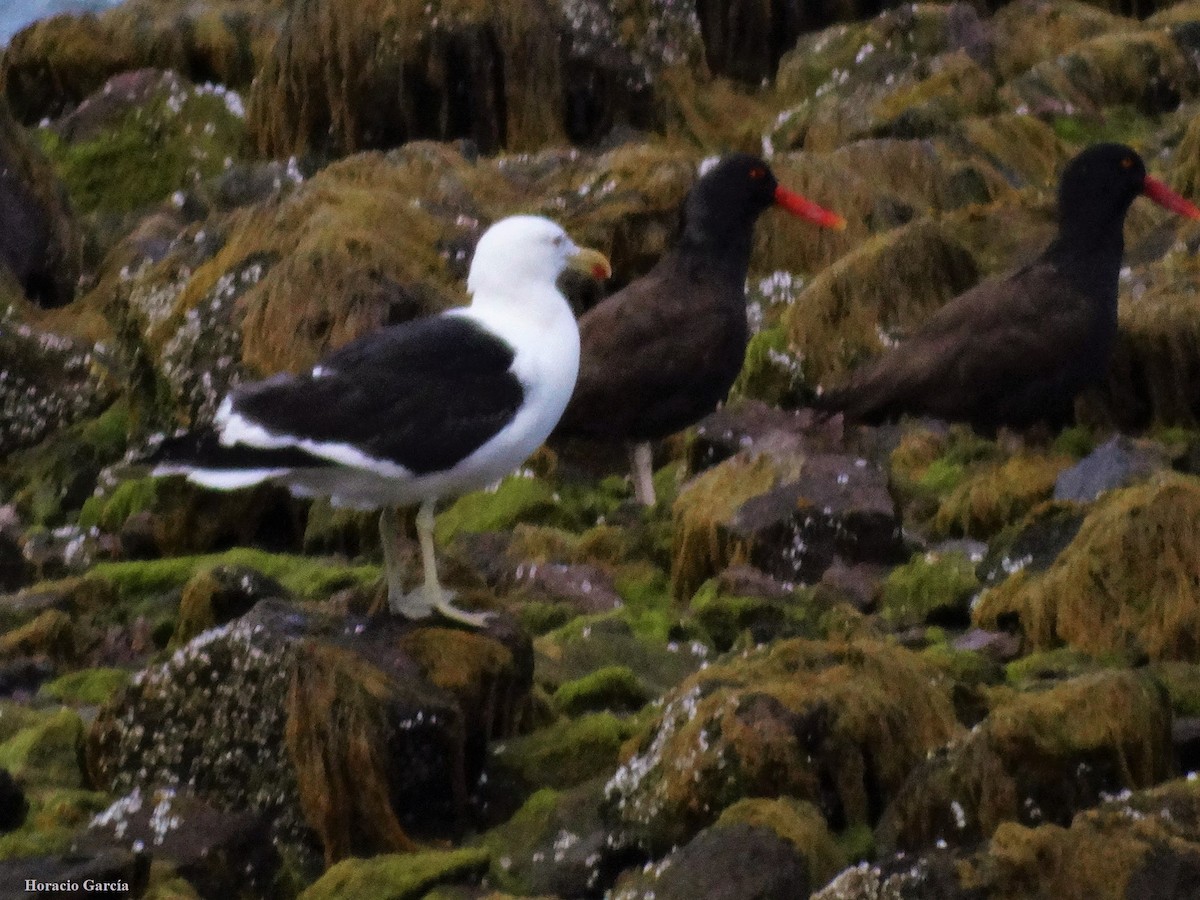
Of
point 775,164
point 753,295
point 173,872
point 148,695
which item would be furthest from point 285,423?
point 775,164

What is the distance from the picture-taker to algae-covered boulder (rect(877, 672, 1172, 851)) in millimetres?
5699

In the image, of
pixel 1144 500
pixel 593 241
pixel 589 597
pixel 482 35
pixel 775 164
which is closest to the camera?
pixel 1144 500

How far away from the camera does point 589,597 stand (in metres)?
9.15

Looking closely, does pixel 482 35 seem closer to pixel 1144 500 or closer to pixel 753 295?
pixel 753 295

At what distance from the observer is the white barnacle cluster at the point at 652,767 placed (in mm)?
6055

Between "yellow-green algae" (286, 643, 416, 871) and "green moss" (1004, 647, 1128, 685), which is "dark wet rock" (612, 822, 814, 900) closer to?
"yellow-green algae" (286, 643, 416, 871)

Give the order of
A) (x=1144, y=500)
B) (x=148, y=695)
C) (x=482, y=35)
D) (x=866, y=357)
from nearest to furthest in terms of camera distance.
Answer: (x=148, y=695) < (x=1144, y=500) < (x=866, y=357) < (x=482, y=35)

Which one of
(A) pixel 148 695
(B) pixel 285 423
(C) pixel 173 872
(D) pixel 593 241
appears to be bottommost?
(C) pixel 173 872

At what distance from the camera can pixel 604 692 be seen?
7.65 meters

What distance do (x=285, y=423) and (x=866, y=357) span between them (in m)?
5.54

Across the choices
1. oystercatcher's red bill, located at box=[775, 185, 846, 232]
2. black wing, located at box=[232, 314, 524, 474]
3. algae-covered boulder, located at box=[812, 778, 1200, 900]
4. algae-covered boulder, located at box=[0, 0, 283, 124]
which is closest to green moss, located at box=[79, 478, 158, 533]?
oystercatcher's red bill, located at box=[775, 185, 846, 232]

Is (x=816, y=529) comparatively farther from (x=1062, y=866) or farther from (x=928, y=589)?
(x=1062, y=866)

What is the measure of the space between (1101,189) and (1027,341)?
1.15 meters

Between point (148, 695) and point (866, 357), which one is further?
point (866, 357)
